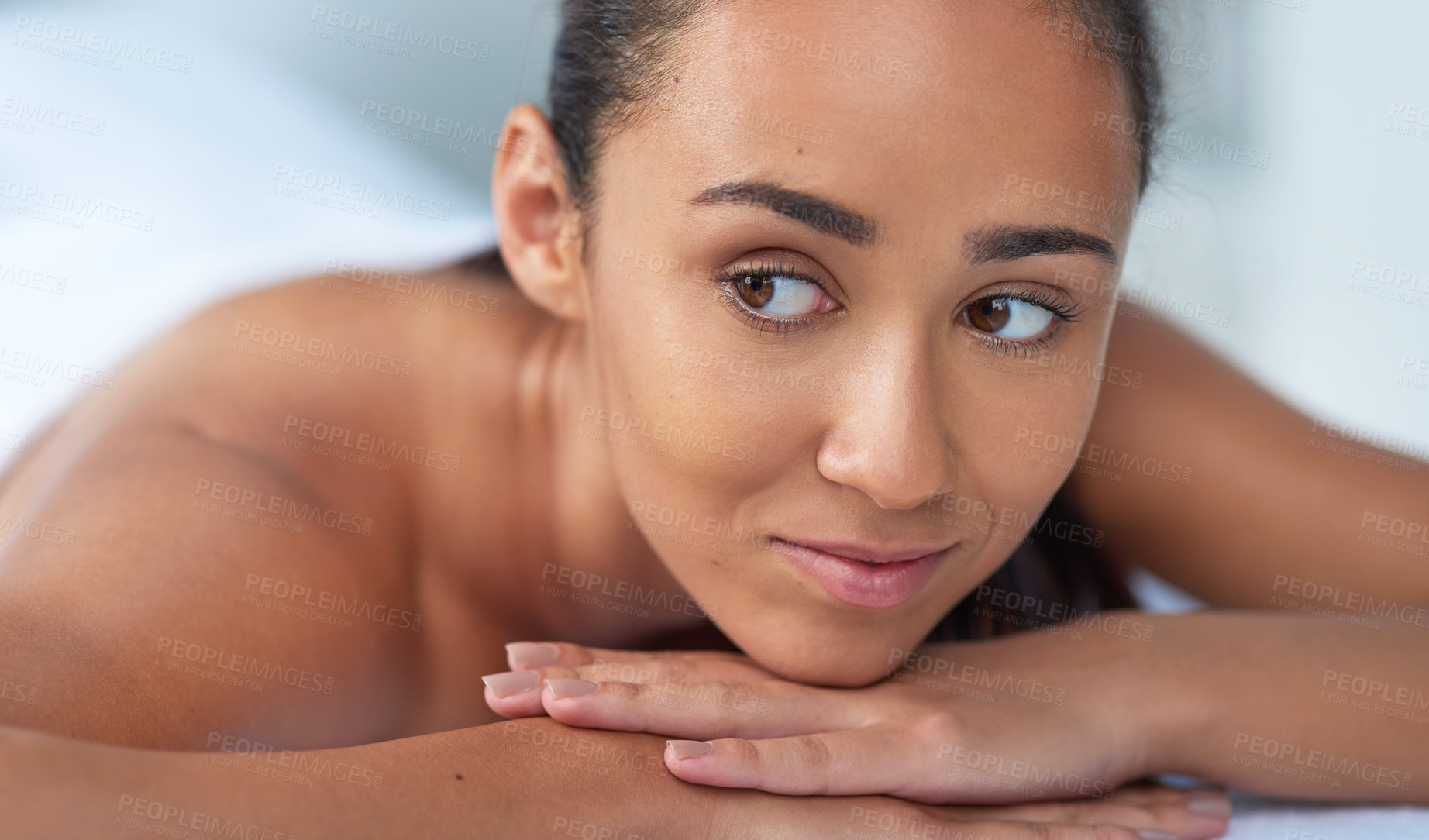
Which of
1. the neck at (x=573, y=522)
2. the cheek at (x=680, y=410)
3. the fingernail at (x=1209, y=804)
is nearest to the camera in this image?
the cheek at (x=680, y=410)

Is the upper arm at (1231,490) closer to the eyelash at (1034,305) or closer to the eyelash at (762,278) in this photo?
the eyelash at (1034,305)

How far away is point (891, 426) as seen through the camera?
1.13 meters

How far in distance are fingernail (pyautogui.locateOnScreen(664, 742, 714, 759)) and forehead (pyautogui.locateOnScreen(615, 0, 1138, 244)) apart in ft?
1.76

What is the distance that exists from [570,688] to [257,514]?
0.43 metres

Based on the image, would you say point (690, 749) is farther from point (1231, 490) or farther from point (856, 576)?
point (1231, 490)

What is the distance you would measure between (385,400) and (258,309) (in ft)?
0.91

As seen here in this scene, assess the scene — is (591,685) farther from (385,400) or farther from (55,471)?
(55,471)

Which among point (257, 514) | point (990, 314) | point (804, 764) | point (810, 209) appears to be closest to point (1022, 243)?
point (990, 314)

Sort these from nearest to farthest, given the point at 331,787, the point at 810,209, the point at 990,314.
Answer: the point at 331,787 < the point at 810,209 < the point at 990,314

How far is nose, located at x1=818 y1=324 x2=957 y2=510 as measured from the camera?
1.13m

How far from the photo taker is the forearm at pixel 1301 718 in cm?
141

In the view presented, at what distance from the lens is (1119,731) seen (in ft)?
4.50

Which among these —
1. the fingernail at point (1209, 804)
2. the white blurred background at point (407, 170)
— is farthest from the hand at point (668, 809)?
the white blurred background at point (407, 170)

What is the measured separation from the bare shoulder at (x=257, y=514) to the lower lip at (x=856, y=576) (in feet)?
1.79
